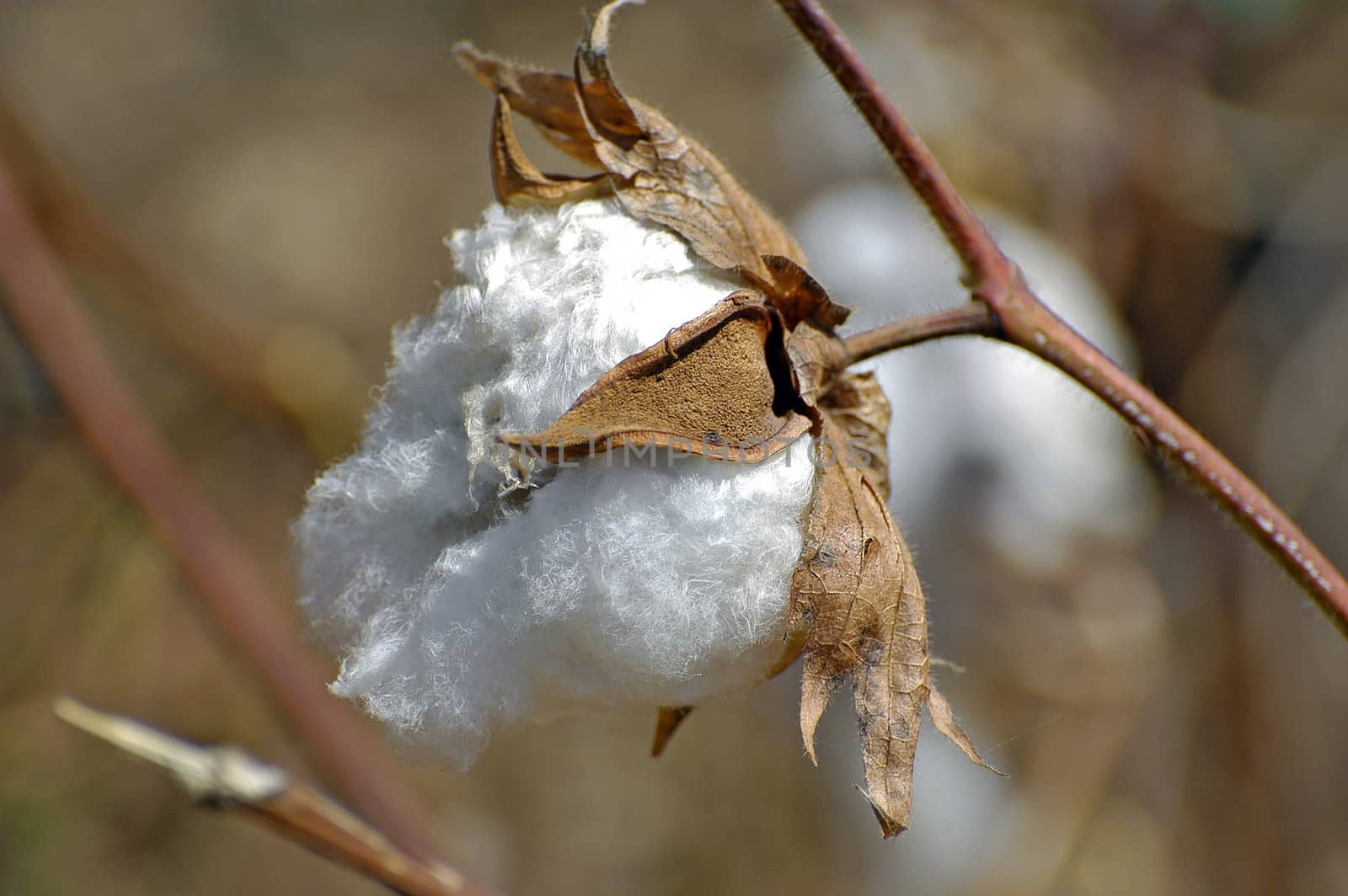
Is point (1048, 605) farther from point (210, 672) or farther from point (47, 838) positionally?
point (47, 838)

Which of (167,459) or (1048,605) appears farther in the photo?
(1048,605)

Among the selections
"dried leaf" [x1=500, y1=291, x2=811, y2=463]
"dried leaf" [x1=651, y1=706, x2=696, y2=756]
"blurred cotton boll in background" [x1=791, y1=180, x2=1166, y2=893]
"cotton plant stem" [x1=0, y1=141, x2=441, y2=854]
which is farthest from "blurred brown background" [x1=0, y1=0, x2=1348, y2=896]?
"dried leaf" [x1=500, y1=291, x2=811, y2=463]

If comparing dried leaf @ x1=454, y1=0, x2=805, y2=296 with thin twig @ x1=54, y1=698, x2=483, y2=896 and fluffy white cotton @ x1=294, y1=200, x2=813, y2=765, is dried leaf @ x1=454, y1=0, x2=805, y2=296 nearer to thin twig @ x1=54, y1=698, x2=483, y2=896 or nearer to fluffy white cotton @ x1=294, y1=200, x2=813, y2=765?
fluffy white cotton @ x1=294, y1=200, x2=813, y2=765

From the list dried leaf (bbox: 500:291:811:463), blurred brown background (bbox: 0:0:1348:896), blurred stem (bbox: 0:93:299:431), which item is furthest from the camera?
blurred brown background (bbox: 0:0:1348:896)

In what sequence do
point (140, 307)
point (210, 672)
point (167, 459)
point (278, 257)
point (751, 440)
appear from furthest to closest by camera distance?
1. point (278, 257)
2. point (210, 672)
3. point (140, 307)
4. point (167, 459)
5. point (751, 440)

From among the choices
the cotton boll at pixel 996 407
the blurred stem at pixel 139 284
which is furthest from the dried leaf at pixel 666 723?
the blurred stem at pixel 139 284

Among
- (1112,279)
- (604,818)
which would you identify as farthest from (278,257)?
(1112,279)
